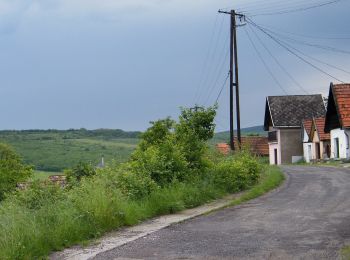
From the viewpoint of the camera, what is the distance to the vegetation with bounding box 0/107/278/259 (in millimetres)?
10703

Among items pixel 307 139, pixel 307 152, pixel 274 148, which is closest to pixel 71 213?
pixel 307 139

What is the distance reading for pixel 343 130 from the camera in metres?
44.9

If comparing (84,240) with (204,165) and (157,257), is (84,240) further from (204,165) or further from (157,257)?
(204,165)

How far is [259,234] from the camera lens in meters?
11.6

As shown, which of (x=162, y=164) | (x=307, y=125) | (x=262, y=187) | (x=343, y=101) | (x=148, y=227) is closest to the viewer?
(x=148, y=227)

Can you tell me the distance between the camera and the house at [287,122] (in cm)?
6606

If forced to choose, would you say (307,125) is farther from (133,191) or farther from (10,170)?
(133,191)

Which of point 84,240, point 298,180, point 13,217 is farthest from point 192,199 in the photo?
point 298,180

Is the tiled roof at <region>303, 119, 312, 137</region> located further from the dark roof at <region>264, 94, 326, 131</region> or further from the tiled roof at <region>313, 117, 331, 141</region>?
the dark roof at <region>264, 94, 326, 131</region>

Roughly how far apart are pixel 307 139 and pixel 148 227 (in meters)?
50.3

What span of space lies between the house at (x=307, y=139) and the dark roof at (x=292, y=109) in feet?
9.63

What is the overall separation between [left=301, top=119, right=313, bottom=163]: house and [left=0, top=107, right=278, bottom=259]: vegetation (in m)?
35.2

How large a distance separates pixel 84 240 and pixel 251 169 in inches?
509

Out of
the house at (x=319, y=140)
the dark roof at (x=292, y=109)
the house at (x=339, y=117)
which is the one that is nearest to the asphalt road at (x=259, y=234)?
the house at (x=339, y=117)
